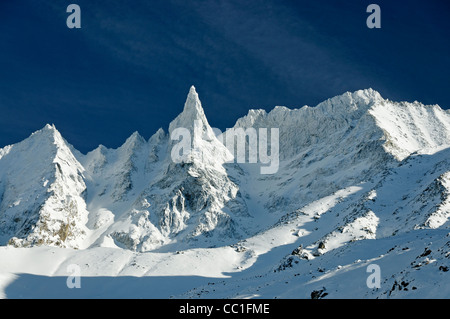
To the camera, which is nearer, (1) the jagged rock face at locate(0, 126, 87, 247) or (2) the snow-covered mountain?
(2) the snow-covered mountain

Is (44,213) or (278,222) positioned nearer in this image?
(278,222)

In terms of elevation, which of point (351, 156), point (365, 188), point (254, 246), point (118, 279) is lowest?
point (118, 279)

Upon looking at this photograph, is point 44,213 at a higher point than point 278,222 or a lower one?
higher

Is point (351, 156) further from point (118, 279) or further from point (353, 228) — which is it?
point (118, 279)

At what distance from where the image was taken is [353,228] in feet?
306

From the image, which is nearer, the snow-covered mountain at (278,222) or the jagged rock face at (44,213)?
the snow-covered mountain at (278,222)

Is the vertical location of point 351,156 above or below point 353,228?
above

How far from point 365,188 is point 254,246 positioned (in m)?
39.6
